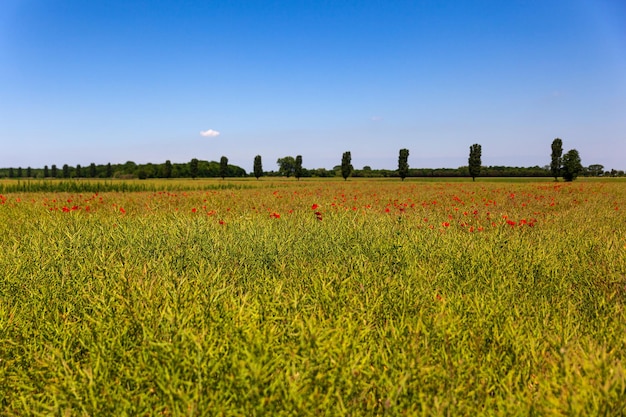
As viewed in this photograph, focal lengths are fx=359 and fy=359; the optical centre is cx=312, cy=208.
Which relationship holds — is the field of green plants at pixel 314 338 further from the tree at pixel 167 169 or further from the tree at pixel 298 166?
the tree at pixel 167 169

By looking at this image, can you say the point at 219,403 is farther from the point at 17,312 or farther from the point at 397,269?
the point at 397,269

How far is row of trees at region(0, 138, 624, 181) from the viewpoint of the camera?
204 feet

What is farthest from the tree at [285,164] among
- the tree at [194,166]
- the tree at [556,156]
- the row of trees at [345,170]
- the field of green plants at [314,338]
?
the field of green plants at [314,338]

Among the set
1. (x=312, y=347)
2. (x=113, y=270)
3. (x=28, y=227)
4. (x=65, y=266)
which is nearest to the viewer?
(x=312, y=347)

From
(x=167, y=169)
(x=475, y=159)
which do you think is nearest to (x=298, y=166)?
(x=167, y=169)

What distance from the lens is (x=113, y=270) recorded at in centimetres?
293

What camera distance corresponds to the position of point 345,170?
8338 cm

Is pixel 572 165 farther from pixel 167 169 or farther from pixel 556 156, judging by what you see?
pixel 167 169

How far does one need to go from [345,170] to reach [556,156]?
40.6 metres

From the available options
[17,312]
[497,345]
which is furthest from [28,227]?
[497,345]

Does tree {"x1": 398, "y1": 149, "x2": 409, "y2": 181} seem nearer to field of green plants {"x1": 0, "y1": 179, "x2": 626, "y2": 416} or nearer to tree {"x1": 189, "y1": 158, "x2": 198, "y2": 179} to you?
tree {"x1": 189, "y1": 158, "x2": 198, "y2": 179}

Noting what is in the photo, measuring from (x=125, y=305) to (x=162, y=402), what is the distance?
74cm

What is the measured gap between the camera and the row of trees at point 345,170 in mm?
62031

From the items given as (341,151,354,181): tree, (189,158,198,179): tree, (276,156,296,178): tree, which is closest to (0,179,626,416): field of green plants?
(341,151,354,181): tree
